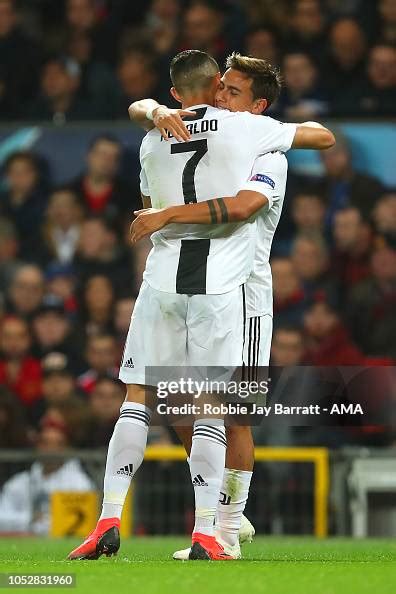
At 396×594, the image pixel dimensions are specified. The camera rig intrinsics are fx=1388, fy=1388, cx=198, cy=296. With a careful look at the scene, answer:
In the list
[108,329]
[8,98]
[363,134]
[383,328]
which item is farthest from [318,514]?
[8,98]

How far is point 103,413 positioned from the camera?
10.4 meters

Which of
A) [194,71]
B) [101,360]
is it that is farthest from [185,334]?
[101,360]

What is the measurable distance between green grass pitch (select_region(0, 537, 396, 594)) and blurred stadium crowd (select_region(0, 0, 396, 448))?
3.58 meters

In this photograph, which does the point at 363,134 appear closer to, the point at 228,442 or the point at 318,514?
the point at 318,514

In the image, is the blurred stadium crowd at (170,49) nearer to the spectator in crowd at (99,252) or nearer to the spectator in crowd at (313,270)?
the spectator in crowd at (313,270)

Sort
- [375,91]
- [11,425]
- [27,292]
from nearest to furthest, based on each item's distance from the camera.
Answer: [11,425]
[27,292]
[375,91]

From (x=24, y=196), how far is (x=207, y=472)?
676cm

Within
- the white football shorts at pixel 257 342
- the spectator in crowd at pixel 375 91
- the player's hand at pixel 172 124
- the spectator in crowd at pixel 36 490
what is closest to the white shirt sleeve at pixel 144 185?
the player's hand at pixel 172 124

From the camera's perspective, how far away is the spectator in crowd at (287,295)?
10867mm

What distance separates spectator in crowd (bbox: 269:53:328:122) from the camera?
1170 centimetres

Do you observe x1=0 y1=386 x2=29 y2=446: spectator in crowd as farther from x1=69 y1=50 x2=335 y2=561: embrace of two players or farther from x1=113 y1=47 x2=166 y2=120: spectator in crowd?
x1=69 y1=50 x2=335 y2=561: embrace of two players

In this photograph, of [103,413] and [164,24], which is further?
[164,24]

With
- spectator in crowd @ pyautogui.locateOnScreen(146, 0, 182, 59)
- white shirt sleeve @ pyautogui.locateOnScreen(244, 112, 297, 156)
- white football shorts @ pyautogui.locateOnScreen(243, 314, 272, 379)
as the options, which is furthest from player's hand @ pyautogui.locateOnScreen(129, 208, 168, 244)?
spectator in crowd @ pyautogui.locateOnScreen(146, 0, 182, 59)

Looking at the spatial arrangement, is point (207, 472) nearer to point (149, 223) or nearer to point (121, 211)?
point (149, 223)
